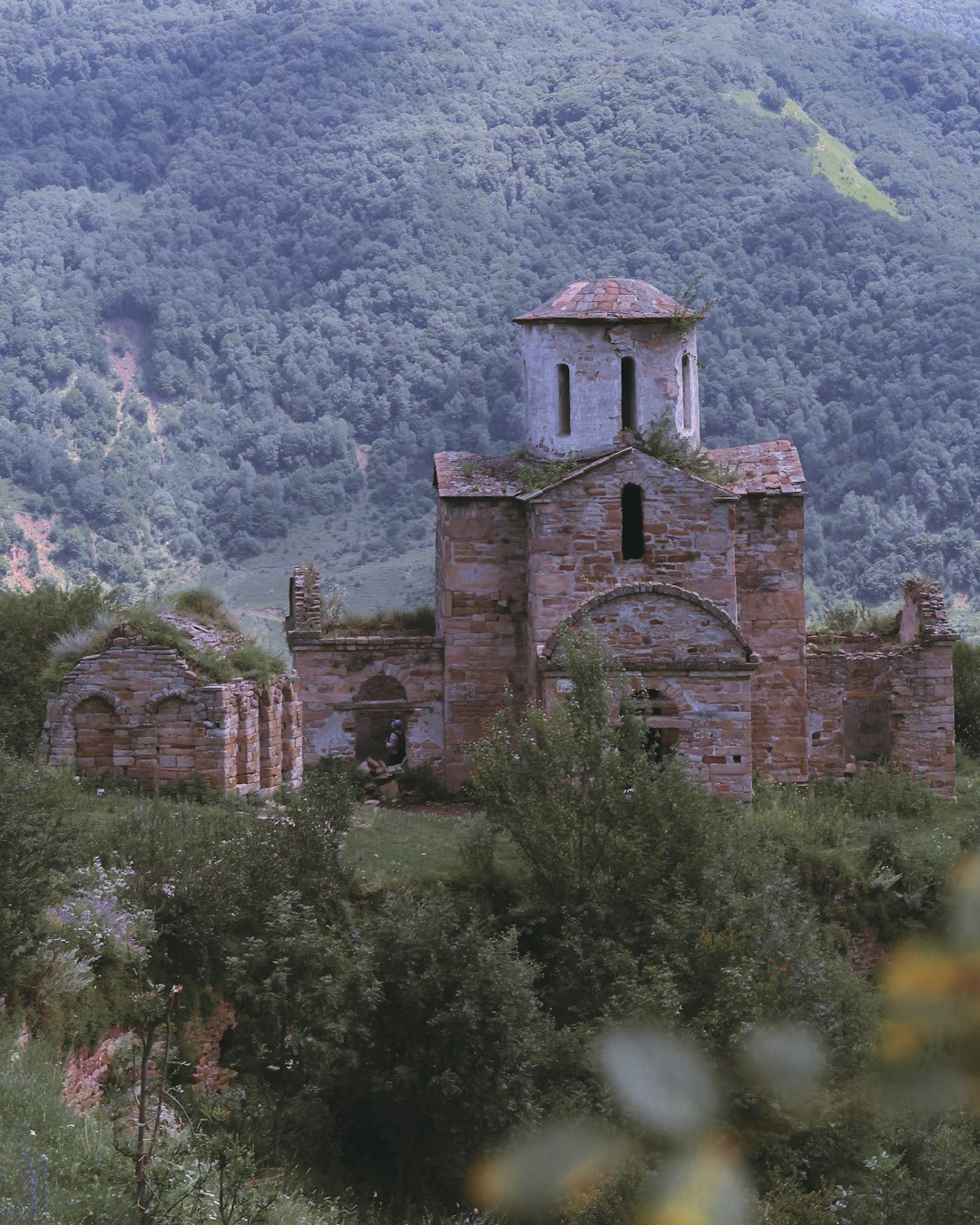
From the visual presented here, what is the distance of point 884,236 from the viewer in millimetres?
66125

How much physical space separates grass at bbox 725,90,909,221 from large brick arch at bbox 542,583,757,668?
1994 inches

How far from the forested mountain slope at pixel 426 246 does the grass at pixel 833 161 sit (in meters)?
0.28

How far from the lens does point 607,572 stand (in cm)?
2283

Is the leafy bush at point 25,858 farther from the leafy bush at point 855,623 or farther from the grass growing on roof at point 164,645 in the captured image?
the leafy bush at point 855,623

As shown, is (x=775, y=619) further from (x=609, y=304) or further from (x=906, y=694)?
(x=609, y=304)

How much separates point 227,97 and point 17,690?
65118 mm

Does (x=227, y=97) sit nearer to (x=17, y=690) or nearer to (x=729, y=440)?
(x=729, y=440)

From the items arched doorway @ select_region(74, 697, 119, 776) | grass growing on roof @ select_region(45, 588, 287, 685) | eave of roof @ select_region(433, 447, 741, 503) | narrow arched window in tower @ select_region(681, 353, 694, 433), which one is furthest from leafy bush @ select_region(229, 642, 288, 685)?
narrow arched window in tower @ select_region(681, 353, 694, 433)

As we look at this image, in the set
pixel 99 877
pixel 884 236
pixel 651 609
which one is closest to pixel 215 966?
pixel 99 877

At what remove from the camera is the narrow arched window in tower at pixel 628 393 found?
79.6 feet

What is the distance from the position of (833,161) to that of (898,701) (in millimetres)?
52977

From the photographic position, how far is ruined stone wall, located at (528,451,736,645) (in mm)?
22844

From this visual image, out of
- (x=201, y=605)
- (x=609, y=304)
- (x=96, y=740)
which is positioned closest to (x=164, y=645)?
(x=96, y=740)

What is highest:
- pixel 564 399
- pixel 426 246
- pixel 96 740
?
pixel 426 246
